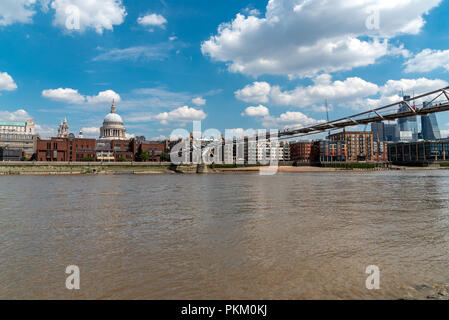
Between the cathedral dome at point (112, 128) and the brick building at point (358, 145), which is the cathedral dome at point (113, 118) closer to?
the cathedral dome at point (112, 128)

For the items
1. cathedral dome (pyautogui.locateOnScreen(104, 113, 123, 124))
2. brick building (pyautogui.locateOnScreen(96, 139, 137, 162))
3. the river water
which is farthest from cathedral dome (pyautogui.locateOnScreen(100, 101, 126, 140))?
the river water

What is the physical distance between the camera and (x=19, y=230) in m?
11.8

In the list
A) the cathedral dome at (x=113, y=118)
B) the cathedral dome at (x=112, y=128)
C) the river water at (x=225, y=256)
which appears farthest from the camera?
the cathedral dome at (x=113, y=118)

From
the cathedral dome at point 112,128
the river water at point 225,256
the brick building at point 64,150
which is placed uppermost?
the cathedral dome at point 112,128

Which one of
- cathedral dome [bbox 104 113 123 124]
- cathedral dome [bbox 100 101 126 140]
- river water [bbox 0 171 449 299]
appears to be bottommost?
river water [bbox 0 171 449 299]

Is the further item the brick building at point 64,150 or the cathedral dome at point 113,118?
the cathedral dome at point 113,118

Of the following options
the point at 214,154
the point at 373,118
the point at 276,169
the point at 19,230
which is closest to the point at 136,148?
the point at 214,154

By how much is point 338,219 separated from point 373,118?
47.0m

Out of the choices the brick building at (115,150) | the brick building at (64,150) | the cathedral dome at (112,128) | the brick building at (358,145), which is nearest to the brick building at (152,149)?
the brick building at (115,150)

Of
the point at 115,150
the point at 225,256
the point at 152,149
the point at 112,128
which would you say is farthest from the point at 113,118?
the point at 225,256

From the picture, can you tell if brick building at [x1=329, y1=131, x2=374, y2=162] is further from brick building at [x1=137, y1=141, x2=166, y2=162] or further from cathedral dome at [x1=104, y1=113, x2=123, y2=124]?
cathedral dome at [x1=104, y1=113, x2=123, y2=124]

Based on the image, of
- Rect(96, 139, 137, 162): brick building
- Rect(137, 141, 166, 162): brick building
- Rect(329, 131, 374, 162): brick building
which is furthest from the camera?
Rect(329, 131, 374, 162): brick building

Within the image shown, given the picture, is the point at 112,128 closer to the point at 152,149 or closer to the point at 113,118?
the point at 113,118
